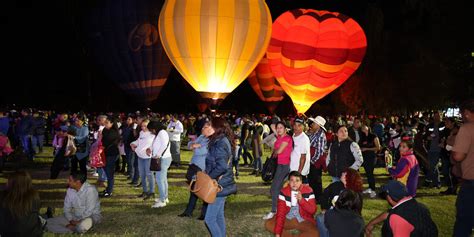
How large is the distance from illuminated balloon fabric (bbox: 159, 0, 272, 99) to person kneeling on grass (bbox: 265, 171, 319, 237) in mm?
15361

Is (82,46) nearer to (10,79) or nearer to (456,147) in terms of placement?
(10,79)

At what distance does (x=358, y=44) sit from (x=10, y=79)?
39113 mm

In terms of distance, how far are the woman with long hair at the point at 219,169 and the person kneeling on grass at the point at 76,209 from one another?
7.64 ft

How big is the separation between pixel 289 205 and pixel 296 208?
220 mm

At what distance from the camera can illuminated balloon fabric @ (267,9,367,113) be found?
74.4ft

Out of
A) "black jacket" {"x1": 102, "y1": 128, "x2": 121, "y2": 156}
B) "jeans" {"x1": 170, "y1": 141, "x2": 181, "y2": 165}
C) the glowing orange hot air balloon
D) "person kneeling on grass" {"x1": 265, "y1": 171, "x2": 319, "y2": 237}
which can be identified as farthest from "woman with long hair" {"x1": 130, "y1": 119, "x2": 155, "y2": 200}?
the glowing orange hot air balloon

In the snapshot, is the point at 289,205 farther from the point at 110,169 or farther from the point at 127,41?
the point at 127,41

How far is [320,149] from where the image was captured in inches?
355

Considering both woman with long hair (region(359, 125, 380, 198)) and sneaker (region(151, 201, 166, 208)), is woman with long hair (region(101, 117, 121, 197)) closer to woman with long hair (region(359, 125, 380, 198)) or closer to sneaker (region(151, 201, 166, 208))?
sneaker (region(151, 201, 166, 208))

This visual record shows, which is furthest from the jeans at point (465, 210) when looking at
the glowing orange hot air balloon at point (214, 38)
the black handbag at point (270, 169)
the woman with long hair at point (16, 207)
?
the glowing orange hot air balloon at point (214, 38)

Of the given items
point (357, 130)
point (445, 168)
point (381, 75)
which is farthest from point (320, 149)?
point (381, 75)

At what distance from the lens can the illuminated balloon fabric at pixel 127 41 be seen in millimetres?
29781

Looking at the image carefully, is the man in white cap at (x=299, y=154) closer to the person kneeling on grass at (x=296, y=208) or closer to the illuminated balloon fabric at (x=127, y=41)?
the person kneeling on grass at (x=296, y=208)

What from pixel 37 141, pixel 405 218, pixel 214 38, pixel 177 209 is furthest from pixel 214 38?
pixel 405 218
